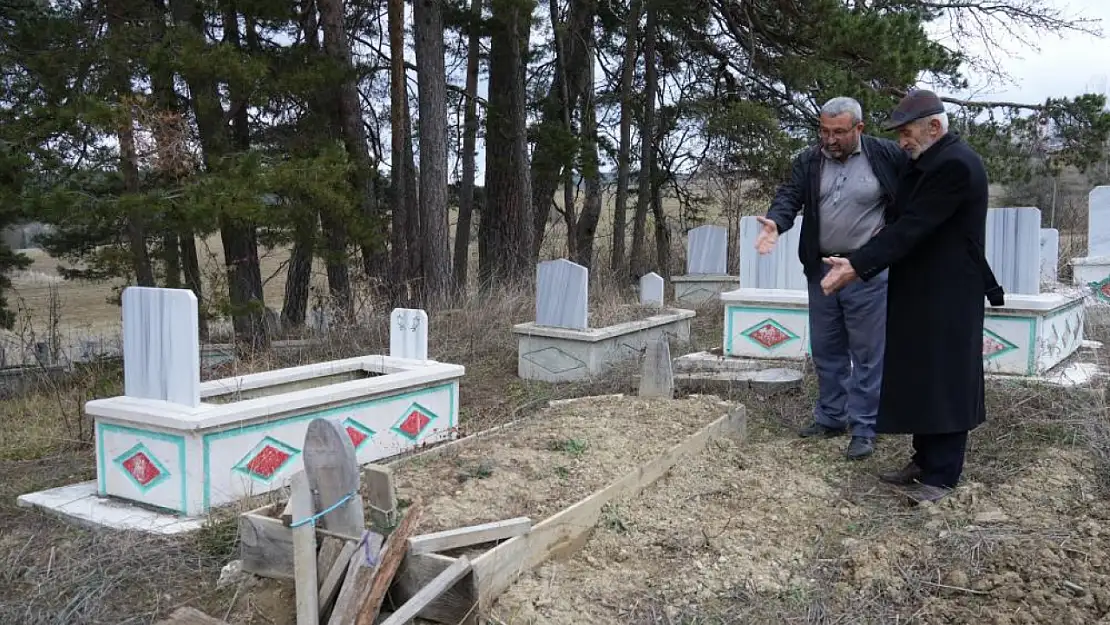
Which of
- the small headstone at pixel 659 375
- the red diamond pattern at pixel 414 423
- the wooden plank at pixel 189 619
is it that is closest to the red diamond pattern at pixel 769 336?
the small headstone at pixel 659 375

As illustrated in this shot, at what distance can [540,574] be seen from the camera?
3545mm

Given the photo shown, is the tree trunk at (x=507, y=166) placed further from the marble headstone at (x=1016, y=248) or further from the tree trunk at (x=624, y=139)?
the marble headstone at (x=1016, y=248)

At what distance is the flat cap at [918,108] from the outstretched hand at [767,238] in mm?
837

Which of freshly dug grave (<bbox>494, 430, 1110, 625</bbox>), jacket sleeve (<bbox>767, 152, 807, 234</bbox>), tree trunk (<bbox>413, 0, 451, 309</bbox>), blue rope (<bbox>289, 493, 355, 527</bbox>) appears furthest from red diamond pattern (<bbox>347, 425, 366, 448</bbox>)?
tree trunk (<bbox>413, 0, 451, 309</bbox>)

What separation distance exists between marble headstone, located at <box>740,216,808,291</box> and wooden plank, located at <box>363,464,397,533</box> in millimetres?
5196

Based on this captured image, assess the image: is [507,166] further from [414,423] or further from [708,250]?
[414,423]

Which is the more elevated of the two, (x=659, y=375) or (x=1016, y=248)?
(x=1016, y=248)

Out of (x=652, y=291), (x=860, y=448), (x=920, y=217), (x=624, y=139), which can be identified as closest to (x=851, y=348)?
(x=860, y=448)

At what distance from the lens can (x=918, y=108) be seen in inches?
162

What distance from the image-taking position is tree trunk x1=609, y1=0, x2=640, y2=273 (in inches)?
619

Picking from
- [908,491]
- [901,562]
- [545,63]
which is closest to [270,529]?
[901,562]

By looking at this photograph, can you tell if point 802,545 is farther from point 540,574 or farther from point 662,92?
point 662,92

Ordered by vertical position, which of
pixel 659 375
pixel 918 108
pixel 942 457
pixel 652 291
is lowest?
pixel 942 457

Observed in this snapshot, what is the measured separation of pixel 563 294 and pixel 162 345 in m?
4.03
